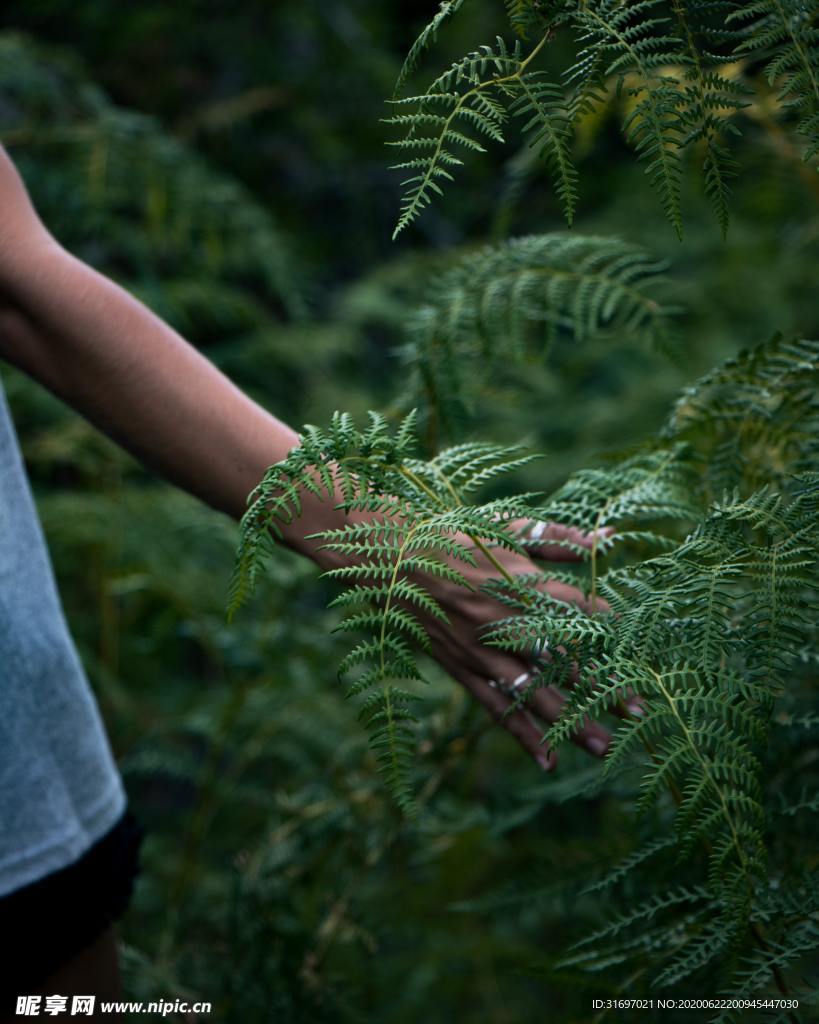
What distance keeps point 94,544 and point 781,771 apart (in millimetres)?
1426

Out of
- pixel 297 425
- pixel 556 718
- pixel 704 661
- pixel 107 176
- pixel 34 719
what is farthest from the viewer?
pixel 297 425

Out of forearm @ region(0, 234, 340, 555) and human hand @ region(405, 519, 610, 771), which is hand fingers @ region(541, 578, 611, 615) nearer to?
human hand @ region(405, 519, 610, 771)

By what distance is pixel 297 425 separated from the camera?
2.42m

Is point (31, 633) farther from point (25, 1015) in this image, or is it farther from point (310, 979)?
point (310, 979)

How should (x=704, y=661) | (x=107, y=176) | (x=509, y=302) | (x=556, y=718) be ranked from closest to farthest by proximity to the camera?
(x=704, y=661) → (x=556, y=718) → (x=509, y=302) → (x=107, y=176)

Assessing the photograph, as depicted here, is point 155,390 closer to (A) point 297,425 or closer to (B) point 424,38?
(B) point 424,38

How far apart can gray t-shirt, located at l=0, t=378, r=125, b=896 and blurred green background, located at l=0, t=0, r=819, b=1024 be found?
361mm

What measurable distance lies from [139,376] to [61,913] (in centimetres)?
48

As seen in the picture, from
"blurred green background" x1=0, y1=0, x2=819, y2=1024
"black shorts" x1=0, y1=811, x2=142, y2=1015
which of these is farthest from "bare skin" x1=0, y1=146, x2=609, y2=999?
"black shorts" x1=0, y1=811, x2=142, y2=1015

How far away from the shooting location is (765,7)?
62 cm

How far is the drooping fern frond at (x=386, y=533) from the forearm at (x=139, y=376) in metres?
0.07

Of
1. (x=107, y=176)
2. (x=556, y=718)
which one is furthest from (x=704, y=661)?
(x=107, y=176)

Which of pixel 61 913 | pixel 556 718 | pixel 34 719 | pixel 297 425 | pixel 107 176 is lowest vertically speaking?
pixel 297 425

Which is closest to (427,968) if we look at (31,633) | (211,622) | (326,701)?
(326,701)
